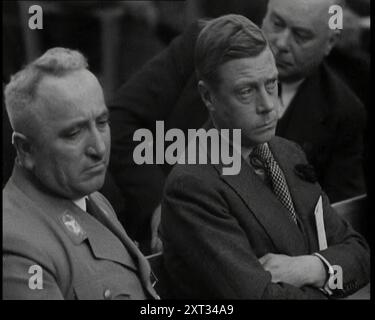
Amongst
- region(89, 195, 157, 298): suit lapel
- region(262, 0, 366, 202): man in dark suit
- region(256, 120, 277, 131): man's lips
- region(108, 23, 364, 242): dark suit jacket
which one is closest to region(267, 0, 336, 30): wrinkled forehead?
region(262, 0, 366, 202): man in dark suit

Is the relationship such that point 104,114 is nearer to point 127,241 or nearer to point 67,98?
point 67,98

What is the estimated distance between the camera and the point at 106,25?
2.50 metres

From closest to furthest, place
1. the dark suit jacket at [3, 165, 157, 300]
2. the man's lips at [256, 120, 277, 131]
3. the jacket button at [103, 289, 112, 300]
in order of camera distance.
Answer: the dark suit jacket at [3, 165, 157, 300] → the jacket button at [103, 289, 112, 300] → the man's lips at [256, 120, 277, 131]

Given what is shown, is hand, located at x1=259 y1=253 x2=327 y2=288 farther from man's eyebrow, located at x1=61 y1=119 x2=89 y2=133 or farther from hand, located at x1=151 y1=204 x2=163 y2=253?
man's eyebrow, located at x1=61 y1=119 x2=89 y2=133

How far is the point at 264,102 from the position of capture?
242 cm

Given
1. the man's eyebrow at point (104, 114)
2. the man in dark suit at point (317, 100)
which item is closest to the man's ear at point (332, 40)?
the man in dark suit at point (317, 100)

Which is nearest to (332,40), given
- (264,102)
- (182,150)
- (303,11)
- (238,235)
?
(303,11)

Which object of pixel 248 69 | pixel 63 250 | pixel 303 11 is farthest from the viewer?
pixel 303 11

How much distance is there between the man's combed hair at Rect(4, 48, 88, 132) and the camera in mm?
2175

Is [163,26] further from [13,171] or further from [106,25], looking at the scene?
[13,171]

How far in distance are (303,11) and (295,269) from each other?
887mm
